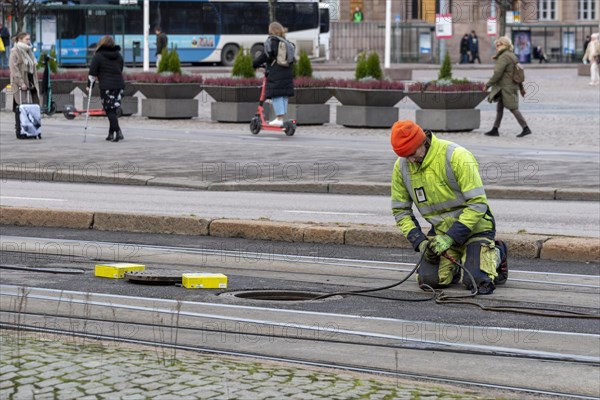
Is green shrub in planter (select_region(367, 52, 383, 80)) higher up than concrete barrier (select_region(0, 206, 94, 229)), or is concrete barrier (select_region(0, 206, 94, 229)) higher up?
green shrub in planter (select_region(367, 52, 383, 80))

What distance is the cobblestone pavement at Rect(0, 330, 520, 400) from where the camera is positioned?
5797 millimetres

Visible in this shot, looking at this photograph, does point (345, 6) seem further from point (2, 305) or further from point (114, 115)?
point (2, 305)

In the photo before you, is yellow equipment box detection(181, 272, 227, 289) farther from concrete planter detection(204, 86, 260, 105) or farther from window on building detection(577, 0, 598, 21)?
window on building detection(577, 0, 598, 21)

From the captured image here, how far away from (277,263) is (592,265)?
8.02 feet

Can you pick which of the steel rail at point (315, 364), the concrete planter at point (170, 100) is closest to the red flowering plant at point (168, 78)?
the concrete planter at point (170, 100)

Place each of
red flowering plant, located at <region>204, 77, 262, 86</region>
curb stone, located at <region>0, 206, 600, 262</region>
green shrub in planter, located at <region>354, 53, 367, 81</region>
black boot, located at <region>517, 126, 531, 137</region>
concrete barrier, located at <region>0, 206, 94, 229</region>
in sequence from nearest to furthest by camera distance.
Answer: curb stone, located at <region>0, 206, 600, 262</region> → concrete barrier, located at <region>0, 206, 94, 229</region> → black boot, located at <region>517, 126, 531, 137</region> → green shrub in planter, located at <region>354, 53, 367, 81</region> → red flowering plant, located at <region>204, 77, 262, 86</region>

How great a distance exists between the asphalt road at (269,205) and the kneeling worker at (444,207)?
324cm

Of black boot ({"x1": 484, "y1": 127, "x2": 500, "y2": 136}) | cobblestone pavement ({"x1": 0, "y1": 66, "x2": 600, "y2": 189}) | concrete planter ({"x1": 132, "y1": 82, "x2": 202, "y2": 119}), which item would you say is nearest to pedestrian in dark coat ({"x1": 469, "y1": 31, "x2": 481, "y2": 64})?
cobblestone pavement ({"x1": 0, "y1": 66, "x2": 600, "y2": 189})

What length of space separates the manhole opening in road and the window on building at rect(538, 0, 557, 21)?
6572cm

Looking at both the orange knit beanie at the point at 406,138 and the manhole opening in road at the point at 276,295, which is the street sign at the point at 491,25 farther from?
the manhole opening in road at the point at 276,295

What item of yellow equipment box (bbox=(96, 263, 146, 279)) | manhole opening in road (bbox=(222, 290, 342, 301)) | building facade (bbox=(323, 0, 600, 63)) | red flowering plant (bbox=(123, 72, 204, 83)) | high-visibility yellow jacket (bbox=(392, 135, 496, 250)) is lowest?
manhole opening in road (bbox=(222, 290, 342, 301))

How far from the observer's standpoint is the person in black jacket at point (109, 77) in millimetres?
21516

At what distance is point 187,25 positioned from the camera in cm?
A: 5588

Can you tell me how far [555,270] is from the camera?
10180mm
